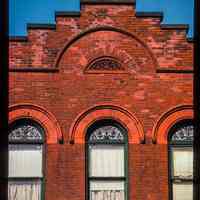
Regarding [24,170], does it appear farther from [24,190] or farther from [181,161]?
[181,161]

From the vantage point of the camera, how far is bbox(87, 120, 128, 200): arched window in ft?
44.4

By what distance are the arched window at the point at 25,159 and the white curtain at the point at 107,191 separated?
4.02ft

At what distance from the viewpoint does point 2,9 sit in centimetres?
535

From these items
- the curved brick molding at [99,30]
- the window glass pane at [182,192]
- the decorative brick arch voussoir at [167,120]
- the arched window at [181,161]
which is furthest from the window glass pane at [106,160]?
the curved brick molding at [99,30]

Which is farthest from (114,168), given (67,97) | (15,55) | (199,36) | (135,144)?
(199,36)

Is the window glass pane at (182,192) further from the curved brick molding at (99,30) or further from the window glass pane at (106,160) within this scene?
the curved brick molding at (99,30)

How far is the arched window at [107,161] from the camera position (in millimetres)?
13547

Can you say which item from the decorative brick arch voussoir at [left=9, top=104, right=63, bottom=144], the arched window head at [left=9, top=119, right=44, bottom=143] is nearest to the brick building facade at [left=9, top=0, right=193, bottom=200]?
the decorative brick arch voussoir at [left=9, top=104, right=63, bottom=144]

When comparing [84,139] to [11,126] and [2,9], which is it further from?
[2,9]

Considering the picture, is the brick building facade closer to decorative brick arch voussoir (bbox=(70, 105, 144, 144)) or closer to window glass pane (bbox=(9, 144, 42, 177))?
decorative brick arch voussoir (bbox=(70, 105, 144, 144))

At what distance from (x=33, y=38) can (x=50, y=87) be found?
49.9 inches

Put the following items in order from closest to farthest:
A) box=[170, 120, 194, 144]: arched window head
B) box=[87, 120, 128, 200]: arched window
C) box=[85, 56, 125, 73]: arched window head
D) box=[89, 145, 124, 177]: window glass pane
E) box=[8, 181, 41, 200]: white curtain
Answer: box=[8, 181, 41, 200]: white curtain, box=[87, 120, 128, 200]: arched window, box=[89, 145, 124, 177]: window glass pane, box=[170, 120, 194, 144]: arched window head, box=[85, 56, 125, 73]: arched window head

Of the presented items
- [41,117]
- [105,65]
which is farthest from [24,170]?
[105,65]

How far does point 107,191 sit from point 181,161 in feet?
6.17
